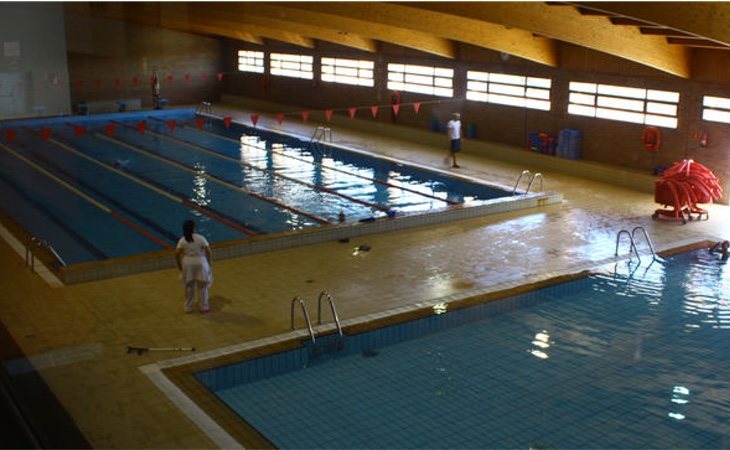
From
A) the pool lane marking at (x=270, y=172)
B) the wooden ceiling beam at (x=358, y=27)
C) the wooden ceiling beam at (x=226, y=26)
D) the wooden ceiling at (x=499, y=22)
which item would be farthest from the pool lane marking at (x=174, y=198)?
the wooden ceiling beam at (x=358, y=27)

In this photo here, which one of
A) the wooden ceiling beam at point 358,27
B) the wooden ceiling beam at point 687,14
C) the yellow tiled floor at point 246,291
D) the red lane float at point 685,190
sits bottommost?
the yellow tiled floor at point 246,291

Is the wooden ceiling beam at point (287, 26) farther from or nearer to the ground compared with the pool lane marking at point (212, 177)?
farther from the ground

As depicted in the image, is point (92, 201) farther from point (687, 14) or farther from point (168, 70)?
point (168, 70)

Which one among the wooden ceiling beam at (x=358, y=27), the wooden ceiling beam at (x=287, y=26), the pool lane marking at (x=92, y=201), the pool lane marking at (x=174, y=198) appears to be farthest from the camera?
the wooden ceiling beam at (x=287, y=26)

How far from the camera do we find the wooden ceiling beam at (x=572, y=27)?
12.4 m

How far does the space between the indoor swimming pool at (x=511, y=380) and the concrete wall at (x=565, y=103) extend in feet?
20.4

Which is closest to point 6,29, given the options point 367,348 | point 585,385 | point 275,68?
point 367,348

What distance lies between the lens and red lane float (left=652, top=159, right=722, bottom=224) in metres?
12.9

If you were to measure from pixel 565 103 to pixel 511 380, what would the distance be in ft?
37.3

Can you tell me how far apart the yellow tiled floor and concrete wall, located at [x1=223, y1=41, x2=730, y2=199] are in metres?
1.75

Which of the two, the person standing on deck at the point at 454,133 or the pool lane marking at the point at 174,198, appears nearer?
→ the pool lane marking at the point at 174,198

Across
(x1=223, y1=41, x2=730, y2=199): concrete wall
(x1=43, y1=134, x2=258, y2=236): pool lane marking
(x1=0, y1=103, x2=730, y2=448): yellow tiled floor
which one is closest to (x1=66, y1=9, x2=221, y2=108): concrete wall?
(x1=43, y1=134, x2=258, y2=236): pool lane marking

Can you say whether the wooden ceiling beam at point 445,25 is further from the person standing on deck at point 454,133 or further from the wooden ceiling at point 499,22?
the person standing on deck at point 454,133

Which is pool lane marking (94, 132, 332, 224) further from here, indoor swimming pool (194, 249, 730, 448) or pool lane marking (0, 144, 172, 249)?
indoor swimming pool (194, 249, 730, 448)
